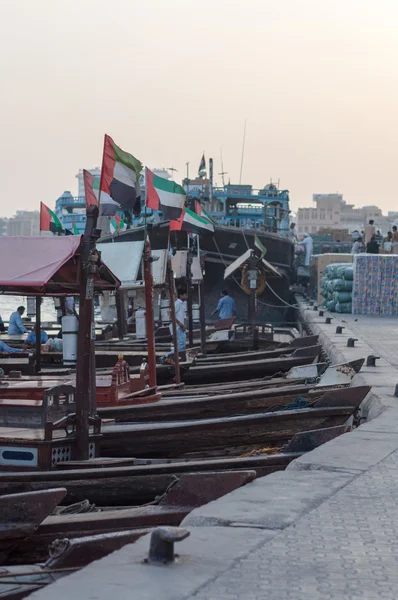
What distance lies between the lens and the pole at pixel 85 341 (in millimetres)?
7848

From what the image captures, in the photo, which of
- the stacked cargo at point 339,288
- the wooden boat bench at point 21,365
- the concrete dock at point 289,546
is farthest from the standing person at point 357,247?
the concrete dock at point 289,546

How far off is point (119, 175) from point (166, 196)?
13.0 ft

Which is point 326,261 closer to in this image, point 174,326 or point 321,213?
point 174,326

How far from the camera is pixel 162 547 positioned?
151 inches

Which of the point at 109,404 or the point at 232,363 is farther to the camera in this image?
the point at 232,363

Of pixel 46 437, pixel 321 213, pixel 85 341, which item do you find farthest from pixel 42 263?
pixel 321 213

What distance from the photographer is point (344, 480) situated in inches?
222

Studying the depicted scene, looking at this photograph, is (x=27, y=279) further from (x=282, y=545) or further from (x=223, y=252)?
(x=223, y=252)

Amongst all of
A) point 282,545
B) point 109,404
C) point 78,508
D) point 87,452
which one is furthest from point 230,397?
point 282,545

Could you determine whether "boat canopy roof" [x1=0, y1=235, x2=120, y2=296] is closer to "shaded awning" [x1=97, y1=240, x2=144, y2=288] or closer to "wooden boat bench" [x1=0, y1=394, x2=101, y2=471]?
"wooden boat bench" [x1=0, y1=394, x2=101, y2=471]

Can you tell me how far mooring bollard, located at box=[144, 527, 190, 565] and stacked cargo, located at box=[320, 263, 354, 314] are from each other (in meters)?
21.9

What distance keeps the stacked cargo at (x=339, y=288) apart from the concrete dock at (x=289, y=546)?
19.0m

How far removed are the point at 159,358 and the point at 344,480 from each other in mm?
9504

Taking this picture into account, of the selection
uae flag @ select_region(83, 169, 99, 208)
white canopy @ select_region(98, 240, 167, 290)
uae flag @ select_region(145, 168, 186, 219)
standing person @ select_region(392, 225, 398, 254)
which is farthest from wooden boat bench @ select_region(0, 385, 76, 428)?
standing person @ select_region(392, 225, 398, 254)
